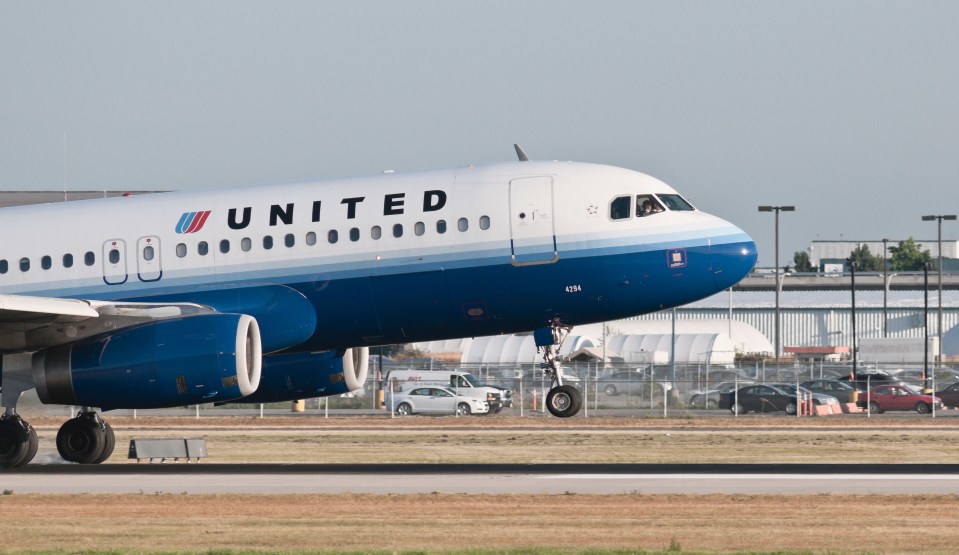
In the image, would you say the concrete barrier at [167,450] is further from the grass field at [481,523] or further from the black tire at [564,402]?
the black tire at [564,402]

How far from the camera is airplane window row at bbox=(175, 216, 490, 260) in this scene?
31453 millimetres

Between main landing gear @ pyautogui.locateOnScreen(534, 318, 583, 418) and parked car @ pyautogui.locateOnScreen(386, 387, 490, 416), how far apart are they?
3467cm

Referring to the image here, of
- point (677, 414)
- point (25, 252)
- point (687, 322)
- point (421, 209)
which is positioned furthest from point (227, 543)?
point (687, 322)

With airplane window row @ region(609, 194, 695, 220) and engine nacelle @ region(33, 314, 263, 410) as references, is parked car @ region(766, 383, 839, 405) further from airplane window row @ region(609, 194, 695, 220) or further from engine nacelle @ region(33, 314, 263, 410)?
engine nacelle @ region(33, 314, 263, 410)

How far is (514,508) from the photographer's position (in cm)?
2356

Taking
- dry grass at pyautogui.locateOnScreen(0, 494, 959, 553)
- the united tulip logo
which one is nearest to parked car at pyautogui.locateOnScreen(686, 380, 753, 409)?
the united tulip logo

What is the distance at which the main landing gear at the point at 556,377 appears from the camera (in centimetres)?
3125

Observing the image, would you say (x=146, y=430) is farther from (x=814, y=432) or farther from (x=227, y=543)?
(x=227, y=543)

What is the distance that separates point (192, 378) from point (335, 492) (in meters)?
5.09

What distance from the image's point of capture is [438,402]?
68125mm

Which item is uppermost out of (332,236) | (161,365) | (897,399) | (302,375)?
(332,236)

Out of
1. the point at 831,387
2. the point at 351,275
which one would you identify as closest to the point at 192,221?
the point at 351,275

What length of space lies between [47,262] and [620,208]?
13.5 metres

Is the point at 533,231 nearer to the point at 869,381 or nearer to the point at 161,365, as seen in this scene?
the point at 161,365
